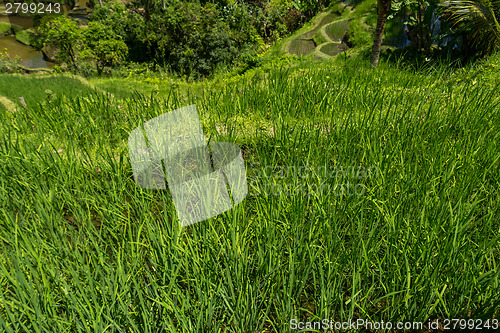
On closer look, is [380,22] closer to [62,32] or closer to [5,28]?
[62,32]

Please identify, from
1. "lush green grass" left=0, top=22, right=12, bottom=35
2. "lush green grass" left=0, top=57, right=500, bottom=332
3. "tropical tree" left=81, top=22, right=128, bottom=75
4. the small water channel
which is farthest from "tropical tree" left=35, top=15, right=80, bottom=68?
"lush green grass" left=0, top=22, right=12, bottom=35

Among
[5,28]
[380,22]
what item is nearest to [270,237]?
[380,22]

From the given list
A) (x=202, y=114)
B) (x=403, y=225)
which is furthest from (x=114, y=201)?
(x=403, y=225)

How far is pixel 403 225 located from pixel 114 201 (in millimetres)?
1745

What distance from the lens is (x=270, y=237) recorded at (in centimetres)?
136

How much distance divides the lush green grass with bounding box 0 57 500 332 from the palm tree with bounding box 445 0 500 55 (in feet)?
13.7

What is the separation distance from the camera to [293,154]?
2.12 m

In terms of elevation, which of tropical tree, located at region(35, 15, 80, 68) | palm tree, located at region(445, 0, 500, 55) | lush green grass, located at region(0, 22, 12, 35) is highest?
lush green grass, located at region(0, 22, 12, 35)

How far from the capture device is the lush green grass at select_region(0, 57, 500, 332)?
4.02 ft

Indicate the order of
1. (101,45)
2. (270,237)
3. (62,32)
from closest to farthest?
(270,237) < (62,32) < (101,45)

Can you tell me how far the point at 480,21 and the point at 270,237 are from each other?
6.56 m

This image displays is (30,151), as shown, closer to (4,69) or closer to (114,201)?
(114,201)

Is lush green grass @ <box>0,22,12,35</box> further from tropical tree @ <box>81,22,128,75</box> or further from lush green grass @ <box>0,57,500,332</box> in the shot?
lush green grass @ <box>0,57,500,332</box>

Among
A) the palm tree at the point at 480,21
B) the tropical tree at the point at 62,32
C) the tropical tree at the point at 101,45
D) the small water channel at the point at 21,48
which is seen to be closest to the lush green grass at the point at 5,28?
the small water channel at the point at 21,48
